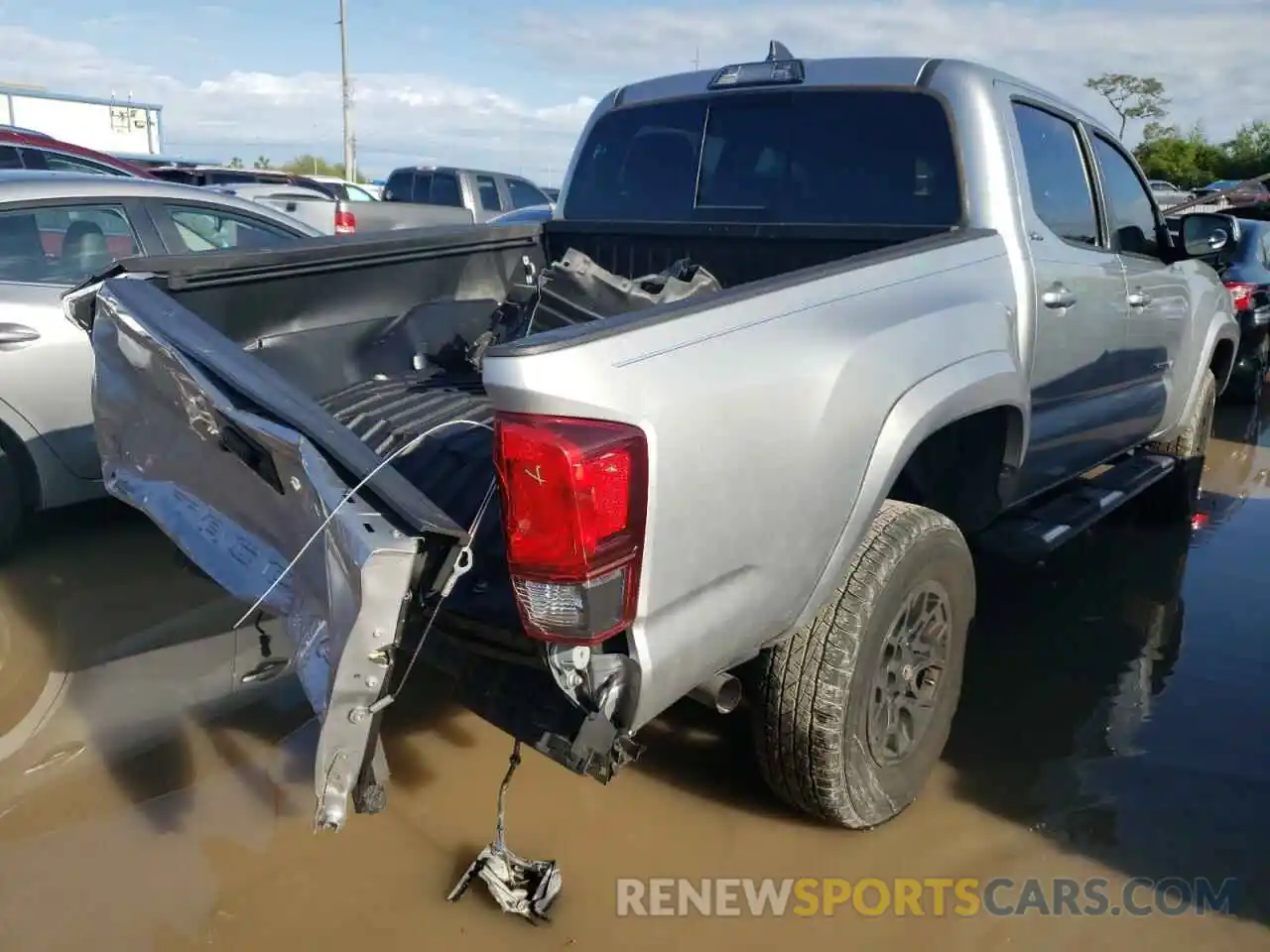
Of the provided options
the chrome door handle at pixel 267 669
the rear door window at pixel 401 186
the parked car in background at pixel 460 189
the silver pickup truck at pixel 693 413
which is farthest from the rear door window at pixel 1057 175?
the rear door window at pixel 401 186

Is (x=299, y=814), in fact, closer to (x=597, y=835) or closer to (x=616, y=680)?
(x=597, y=835)

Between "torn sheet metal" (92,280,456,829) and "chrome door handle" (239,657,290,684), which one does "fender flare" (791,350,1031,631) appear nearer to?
"torn sheet metal" (92,280,456,829)

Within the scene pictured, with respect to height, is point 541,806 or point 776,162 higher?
point 776,162

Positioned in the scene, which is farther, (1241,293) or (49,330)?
(1241,293)

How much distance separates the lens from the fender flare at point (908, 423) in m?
2.42

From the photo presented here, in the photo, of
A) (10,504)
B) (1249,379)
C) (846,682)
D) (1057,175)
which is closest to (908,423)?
(846,682)

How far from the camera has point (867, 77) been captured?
3.62 m

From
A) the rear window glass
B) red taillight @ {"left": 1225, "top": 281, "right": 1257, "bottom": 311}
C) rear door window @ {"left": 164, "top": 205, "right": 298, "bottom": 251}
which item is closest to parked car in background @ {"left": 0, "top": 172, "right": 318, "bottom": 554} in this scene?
rear door window @ {"left": 164, "top": 205, "right": 298, "bottom": 251}

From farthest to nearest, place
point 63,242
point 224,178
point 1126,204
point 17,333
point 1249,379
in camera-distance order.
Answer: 1. point 224,178
2. point 1249,379
3. point 63,242
4. point 1126,204
5. point 17,333

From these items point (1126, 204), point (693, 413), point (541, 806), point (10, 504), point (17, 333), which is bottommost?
point (541, 806)

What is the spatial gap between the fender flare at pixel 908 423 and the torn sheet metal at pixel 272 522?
39.3 inches

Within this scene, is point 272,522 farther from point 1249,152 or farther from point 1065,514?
point 1249,152

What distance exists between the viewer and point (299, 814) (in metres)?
2.93

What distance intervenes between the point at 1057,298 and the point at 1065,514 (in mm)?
840
